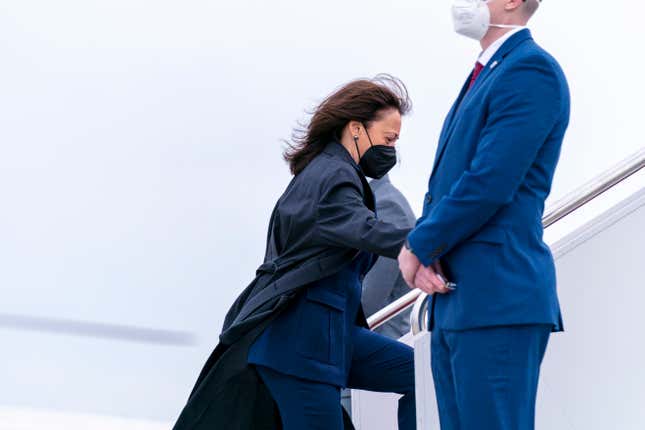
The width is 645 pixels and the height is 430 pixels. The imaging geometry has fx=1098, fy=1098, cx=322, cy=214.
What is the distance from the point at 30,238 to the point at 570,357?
476cm

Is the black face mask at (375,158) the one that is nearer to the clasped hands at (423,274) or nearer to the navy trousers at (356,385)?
the navy trousers at (356,385)

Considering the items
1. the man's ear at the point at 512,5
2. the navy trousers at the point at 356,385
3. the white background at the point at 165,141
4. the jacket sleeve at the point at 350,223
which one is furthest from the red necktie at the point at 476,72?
the white background at the point at 165,141

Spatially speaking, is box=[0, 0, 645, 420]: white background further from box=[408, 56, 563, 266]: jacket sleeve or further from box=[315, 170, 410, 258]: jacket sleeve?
box=[408, 56, 563, 266]: jacket sleeve

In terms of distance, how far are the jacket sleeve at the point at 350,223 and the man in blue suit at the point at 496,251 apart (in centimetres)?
49

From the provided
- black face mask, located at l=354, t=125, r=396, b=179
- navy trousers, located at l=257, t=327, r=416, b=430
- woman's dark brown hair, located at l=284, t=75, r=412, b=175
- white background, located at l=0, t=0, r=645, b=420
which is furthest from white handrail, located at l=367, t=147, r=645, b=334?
white background, located at l=0, t=0, r=645, b=420

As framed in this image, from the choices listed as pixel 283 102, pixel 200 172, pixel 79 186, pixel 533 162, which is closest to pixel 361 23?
pixel 283 102

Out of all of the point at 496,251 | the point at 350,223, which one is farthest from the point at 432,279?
the point at 350,223

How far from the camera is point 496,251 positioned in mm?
1948

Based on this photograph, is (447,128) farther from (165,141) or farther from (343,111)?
(165,141)

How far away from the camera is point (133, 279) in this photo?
6793 millimetres

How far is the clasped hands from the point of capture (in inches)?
78.8

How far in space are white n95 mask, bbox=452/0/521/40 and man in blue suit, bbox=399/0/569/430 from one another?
93 millimetres

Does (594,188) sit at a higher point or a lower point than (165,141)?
lower

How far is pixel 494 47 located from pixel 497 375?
64 centimetres
